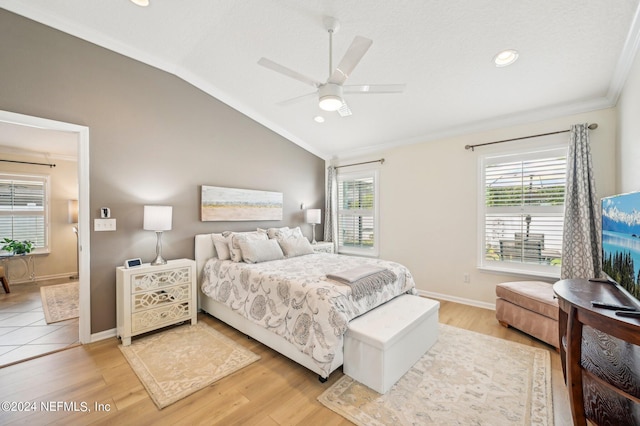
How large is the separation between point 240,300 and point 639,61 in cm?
398

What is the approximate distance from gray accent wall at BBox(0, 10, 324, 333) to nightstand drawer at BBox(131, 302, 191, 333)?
1.38 ft

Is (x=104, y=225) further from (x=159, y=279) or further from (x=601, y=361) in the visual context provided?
(x=601, y=361)

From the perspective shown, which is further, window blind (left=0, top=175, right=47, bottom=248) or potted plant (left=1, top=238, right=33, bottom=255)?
window blind (left=0, top=175, right=47, bottom=248)

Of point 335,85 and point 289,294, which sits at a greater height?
point 335,85

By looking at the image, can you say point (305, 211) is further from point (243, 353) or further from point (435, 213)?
point (243, 353)

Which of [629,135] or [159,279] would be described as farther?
[159,279]

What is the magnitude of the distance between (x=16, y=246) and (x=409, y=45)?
657 centimetres

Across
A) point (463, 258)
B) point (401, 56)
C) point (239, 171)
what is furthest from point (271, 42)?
point (463, 258)

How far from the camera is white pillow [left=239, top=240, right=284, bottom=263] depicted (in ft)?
10.4

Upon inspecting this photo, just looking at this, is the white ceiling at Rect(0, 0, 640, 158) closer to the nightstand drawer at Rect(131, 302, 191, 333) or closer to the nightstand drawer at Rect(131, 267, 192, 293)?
the nightstand drawer at Rect(131, 267, 192, 293)

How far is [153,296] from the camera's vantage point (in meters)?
2.83

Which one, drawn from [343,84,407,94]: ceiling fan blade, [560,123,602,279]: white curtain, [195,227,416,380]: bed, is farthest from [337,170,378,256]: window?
[343,84,407,94]: ceiling fan blade

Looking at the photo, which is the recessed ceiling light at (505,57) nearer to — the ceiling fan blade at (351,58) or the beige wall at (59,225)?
the ceiling fan blade at (351,58)

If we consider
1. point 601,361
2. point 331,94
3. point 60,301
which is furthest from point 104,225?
point 601,361
